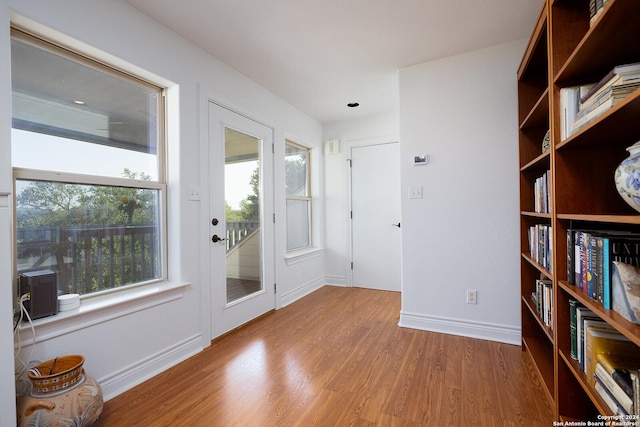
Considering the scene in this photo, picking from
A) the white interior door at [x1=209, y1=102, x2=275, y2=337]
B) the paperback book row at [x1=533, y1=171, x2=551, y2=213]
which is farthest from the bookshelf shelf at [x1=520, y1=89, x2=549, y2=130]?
the white interior door at [x1=209, y1=102, x2=275, y2=337]

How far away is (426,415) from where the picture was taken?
4.99ft

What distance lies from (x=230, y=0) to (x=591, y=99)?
78.1 inches

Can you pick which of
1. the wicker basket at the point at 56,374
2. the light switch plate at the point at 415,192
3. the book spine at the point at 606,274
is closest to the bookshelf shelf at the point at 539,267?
the book spine at the point at 606,274

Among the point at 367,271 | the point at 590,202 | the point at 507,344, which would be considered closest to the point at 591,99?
the point at 590,202

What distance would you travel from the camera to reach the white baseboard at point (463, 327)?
2.34 metres

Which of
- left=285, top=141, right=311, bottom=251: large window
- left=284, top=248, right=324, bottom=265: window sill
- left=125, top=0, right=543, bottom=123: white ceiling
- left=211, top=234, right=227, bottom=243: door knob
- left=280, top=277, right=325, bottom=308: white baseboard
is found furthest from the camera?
left=285, top=141, right=311, bottom=251: large window

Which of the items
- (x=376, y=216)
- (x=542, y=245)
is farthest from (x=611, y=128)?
(x=376, y=216)

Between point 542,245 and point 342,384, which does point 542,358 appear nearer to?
point 542,245

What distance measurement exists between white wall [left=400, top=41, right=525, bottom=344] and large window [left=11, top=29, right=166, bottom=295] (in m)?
2.13

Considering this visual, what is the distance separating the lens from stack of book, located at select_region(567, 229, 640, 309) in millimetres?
1035

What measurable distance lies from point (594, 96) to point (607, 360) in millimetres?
1016

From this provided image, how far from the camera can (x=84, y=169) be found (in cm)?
175

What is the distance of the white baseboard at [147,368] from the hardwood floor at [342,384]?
5cm

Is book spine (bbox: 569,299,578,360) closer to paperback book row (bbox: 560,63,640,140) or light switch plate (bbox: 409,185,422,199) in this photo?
paperback book row (bbox: 560,63,640,140)
